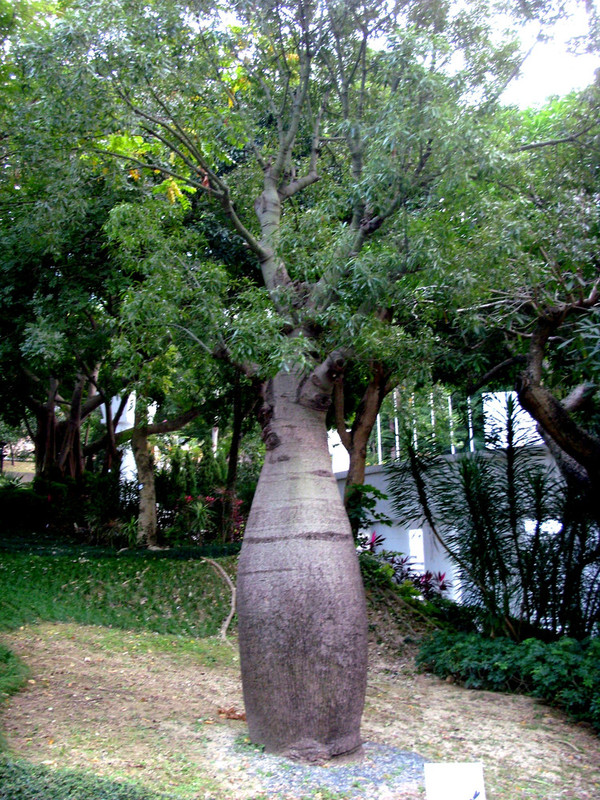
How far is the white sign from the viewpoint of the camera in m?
3.14

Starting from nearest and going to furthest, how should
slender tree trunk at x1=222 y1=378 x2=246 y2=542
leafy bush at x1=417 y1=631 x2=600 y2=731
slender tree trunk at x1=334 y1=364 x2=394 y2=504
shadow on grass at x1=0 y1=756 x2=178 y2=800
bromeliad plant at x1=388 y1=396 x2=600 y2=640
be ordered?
shadow on grass at x1=0 y1=756 x2=178 y2=800 → leafy bush at x1=417 y1=631 x2=600 y2=731 → bromeliad plant at x1=388 y1=396 x2=600 y2=640 → slender tree trunk at x1=334 y1=364 x2=394 y2=504 → slender tree trunk at x1=222 y1=378 x2=246 y2=542

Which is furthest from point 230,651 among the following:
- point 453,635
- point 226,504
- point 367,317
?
point 226,504

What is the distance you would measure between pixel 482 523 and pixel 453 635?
122 cm

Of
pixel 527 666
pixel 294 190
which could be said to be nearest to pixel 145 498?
pixel 294 190

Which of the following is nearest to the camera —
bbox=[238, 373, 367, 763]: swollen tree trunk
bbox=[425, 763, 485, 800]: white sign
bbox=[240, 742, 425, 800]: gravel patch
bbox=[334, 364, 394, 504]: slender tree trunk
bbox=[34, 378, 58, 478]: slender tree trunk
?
bbox=[425, 763, 485, 800]: white sign

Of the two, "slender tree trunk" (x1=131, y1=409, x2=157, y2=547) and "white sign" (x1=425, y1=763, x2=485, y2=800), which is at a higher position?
"slender tree trunk" (x1=131, y1=409, x2=157, y2=547)

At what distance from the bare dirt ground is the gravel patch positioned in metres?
0.03

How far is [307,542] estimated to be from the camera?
4777mm

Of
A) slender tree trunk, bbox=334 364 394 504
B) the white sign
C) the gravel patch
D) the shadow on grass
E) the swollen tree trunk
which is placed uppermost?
slender tree trunk, bbox=334 364 394 504

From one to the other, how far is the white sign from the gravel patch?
99 centimetres

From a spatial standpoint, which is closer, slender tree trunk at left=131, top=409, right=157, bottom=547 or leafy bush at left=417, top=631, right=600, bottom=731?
leafy bush at left=417, top=631, right=600, bottom=731

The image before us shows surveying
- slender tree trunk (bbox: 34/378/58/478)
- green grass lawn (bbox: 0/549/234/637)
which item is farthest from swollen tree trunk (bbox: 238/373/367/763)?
slender tree trunk (bbox: 34/378/58/478)

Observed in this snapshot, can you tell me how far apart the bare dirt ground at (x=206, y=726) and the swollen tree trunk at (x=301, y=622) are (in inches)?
15.3

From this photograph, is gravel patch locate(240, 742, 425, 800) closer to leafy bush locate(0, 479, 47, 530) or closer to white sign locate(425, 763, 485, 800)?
white sign locate(425, 763, 485, 800)
